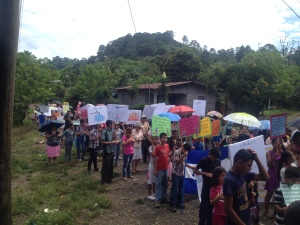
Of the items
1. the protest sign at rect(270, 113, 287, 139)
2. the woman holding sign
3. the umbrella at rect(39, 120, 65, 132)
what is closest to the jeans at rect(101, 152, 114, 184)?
the umbrella at rect(39, 120, 65, 132)

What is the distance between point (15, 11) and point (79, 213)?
4.34 metres

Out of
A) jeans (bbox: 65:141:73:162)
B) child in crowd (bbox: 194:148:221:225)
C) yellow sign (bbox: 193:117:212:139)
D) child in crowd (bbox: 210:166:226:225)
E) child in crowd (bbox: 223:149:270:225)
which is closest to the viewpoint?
child in crowd (bbox: 223:149:270:225)

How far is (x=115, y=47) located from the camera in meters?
91.6

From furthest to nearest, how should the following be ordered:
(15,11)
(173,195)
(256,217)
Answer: (173,195) → (256,217) → (15,11)

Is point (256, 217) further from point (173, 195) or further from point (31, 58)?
point (31, 58)

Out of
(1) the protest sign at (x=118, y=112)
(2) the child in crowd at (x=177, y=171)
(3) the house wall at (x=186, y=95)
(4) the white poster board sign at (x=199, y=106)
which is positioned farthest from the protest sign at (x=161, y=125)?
(3) the house wall at (x=186, y=95)

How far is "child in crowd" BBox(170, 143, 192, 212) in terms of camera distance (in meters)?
5.87

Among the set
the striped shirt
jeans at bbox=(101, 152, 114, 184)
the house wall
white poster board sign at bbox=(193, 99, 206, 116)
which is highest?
the house wall

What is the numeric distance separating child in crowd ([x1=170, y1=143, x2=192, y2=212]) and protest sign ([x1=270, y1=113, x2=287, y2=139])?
7.06ft

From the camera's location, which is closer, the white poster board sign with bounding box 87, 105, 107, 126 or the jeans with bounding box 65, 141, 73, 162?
the white poster board sign with bounding box 87, 105, 107, 126

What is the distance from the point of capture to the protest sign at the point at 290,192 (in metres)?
3.51

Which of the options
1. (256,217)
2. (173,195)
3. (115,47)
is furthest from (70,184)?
(115,47)

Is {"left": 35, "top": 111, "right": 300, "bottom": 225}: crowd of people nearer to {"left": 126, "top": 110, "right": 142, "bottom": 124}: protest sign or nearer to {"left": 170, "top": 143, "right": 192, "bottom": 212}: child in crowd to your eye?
{"left": 170, "top": 143, "right": 192, "bottom": 212}: child in crowd

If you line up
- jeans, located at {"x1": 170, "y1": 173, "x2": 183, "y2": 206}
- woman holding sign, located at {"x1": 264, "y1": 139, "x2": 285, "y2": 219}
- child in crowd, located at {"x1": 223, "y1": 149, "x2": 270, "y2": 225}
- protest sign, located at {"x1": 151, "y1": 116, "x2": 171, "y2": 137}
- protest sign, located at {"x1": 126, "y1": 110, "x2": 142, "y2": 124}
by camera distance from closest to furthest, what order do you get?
1. child in crowd, located at {"x1": 223, "y1": 149, "x2": 270, "y2": 225}
2. woman holding sign, located at {"x1": 264, "y1": 139, "x2": 285, "y2": 219}
3. jeans, located at {"x1": 170, "y1": 173, "x2": 183, "y2": 206}
4. protest sign, located at {"x1": 151, "y1": 116, "x2": 171, "y2": 137}
5. protest sign, located at {"x1": 126, "y1": 110, "x2": 142, "y2": 124}
